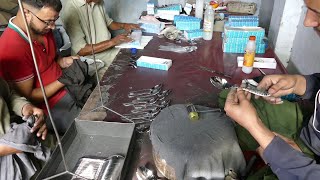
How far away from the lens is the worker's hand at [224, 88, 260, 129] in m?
0.89

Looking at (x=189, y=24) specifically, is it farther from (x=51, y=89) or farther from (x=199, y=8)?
(x=51, y=89)

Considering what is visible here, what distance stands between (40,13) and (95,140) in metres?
0.93

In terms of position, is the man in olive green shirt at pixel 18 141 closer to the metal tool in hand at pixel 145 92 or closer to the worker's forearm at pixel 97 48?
the metal tool in hand at pixel 145 92

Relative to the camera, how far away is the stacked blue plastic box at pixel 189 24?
223 cm

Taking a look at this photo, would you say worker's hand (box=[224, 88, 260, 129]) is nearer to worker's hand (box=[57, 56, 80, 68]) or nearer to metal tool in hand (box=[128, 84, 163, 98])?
metal tool in hand (box=[128, 84, 163, 98])

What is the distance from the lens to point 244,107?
92 centimetres

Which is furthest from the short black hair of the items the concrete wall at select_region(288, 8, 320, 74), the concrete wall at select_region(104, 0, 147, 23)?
the concrete wall at select_region(104, 0, 147, 23)

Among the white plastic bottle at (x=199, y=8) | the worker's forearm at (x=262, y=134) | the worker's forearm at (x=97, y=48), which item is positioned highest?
the white plastic bottle at (x=199, y=8)

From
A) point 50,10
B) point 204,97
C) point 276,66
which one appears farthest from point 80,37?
point 276,66

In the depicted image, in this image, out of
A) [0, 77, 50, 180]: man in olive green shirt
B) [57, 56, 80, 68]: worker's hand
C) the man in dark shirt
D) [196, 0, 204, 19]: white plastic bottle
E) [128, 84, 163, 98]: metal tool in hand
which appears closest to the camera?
the man in dark shirt

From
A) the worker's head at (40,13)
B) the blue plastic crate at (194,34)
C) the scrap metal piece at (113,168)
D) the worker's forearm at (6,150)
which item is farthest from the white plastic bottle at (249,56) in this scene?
the worker's forearm at (6,150)

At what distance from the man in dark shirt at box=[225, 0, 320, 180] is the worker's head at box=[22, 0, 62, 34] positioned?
4.10 feet

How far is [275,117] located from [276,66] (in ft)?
2.38

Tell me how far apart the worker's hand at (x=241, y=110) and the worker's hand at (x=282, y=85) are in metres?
0.24
